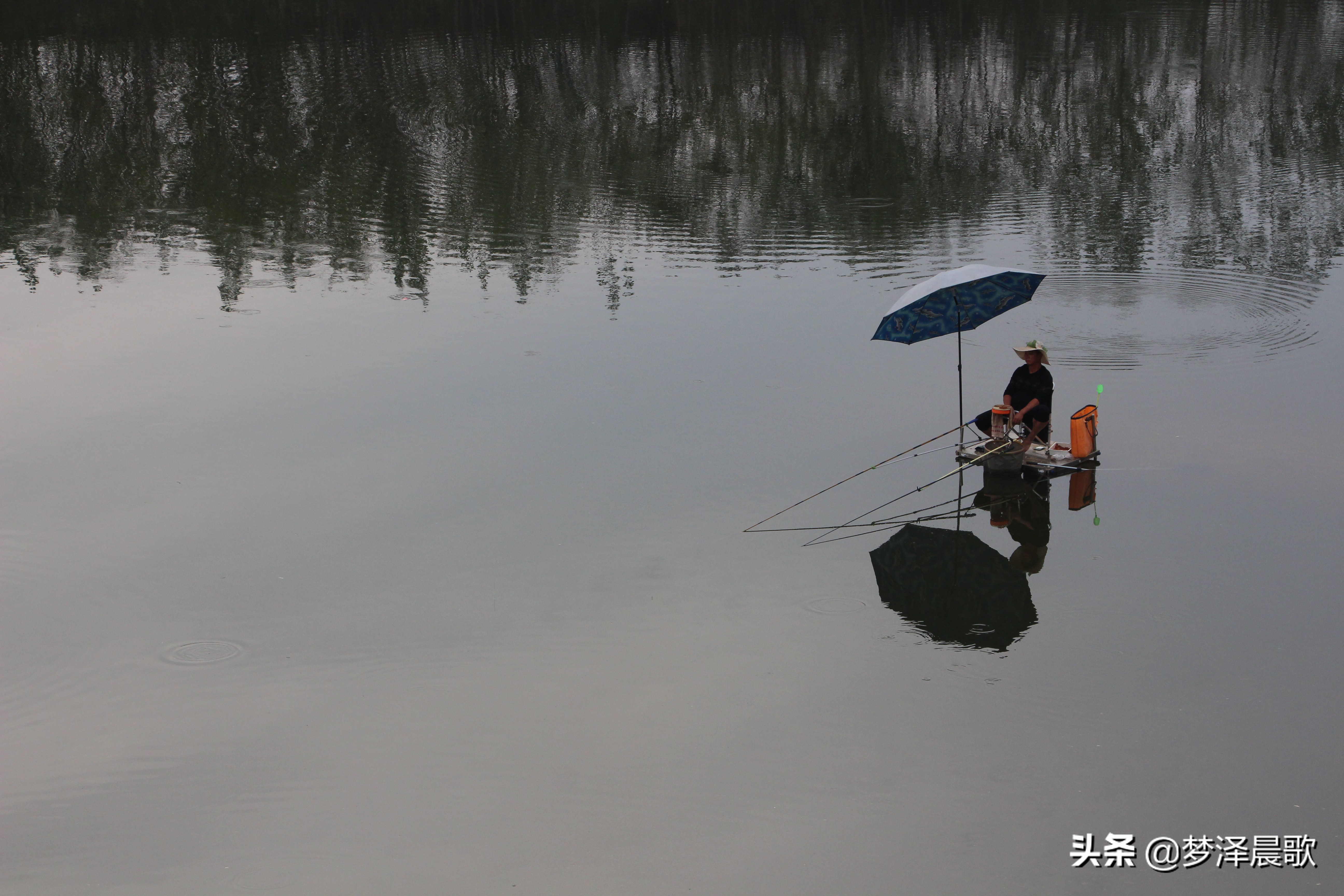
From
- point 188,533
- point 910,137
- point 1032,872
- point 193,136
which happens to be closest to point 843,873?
point 1032,872

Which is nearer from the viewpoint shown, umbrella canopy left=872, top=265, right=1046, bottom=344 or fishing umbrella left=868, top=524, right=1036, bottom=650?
fishing umbrella left=868, top=524, right=1036, bottom=650

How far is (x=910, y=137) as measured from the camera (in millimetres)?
25531

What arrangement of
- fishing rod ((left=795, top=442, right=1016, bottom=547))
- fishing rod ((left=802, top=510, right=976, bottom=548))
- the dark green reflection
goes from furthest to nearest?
the dark green reflection < fishing rod ((left=795, top=442, right=1016, bottom=547)) < fishing rod ((left=802, top=510, right=976, bottom=548))

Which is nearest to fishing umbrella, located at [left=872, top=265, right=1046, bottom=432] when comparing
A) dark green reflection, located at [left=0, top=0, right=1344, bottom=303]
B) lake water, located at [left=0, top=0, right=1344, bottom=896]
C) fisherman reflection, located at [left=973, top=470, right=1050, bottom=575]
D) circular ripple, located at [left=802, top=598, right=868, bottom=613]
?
fisherman reflection, located at [left=973, top=470, right=1050, bottom=575]

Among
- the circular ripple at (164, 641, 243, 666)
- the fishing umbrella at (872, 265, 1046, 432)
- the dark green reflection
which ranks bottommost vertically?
the circular ripple at (164, 641, 243, 666)

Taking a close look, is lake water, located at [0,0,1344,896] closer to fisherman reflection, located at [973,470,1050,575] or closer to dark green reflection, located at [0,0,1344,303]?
fisherman reflection, located at [973,470,1050,575]

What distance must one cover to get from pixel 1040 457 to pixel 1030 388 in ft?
1.91

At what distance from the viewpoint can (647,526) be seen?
1011 cm

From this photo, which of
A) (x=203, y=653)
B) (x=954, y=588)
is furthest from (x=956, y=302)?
(x=203, y=653)

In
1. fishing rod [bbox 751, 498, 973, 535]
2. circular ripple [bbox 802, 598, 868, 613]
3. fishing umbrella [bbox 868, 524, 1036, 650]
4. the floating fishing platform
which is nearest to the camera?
fishing umbrella [bbox 868, 524, 1036, 650]

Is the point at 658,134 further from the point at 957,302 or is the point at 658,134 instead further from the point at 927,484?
the point at 927,484

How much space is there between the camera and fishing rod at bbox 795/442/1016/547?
1028cm

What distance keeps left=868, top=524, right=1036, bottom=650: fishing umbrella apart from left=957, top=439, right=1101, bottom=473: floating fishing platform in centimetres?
94

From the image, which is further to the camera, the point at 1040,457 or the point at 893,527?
the point at 1040,457
